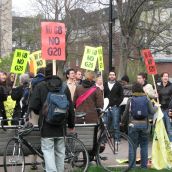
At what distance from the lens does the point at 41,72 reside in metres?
8.84

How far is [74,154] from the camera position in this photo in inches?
348

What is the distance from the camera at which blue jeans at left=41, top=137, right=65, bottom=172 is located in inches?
311

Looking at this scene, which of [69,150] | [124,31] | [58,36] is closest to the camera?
[69,150]

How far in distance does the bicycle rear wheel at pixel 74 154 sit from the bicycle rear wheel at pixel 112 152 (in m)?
0.46

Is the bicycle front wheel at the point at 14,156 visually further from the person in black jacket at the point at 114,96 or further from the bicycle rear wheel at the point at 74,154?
the person in black jacket at the point at 114,96

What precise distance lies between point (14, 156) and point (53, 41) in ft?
7.44

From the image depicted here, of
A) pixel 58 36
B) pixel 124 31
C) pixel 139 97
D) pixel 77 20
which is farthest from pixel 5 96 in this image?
pixel 77 20

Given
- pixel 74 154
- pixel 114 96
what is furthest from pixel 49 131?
pixel 114 96

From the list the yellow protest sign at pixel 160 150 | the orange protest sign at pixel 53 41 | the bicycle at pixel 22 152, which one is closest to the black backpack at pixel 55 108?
the bicycle at pixel 22 152

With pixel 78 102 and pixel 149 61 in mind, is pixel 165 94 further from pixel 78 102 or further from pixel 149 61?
pixel 78 102

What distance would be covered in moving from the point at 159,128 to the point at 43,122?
2.91m

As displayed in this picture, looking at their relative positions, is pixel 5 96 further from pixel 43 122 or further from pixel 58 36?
pixel 43 122

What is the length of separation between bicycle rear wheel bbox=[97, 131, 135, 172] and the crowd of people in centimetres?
15

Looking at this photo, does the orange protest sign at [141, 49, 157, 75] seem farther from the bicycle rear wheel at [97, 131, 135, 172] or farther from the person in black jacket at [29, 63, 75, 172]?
the person in black jacket at [29, 63, 75, 172]
